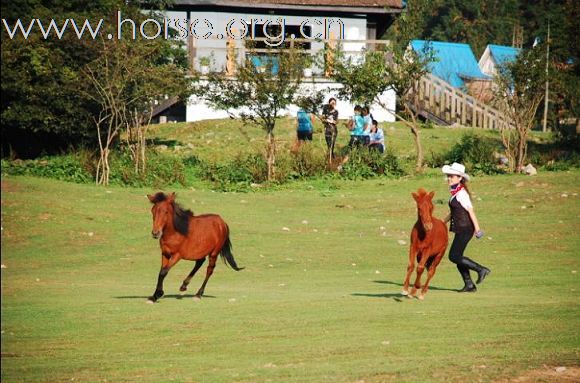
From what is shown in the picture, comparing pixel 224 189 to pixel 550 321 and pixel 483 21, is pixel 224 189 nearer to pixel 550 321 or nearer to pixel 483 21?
pixel 550 321

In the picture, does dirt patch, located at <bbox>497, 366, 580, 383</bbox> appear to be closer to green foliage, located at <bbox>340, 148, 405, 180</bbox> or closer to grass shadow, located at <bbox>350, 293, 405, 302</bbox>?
grass shadow, located at <bbox>350, 293, 405, 302</bbox>

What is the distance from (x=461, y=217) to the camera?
57.3ft

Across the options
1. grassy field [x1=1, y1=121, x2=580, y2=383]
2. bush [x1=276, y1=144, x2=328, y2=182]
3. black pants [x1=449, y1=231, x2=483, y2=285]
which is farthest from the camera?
bush [x1=276, y1=144, x2=328, y2=182]

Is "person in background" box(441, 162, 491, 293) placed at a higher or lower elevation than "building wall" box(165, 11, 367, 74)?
lower

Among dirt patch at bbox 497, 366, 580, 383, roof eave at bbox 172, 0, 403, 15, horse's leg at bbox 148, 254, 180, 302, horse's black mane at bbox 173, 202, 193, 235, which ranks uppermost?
roof eave at bbox 172, 0, 403, 15

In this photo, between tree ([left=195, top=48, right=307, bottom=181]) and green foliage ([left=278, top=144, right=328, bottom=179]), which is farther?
green foliage ([left=278, top=144, right=328, bottom=179])

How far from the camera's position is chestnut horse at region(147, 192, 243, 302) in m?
15.6

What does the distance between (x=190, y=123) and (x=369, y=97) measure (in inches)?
428

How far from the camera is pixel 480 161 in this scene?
118 feet

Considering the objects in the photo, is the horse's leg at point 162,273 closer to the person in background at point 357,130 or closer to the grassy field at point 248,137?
the grassy field at point 248,137

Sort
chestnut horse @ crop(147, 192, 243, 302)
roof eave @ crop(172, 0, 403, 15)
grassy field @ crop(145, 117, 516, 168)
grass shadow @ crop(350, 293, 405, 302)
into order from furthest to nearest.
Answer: roof eave @ crop(172, 0, 403, 15), grassy field @ crop(145, 117, 516, 168), grass shadow @ crop(350, 293, 405, 302), chestnut horse @ crop(147, 192, 243, 302)

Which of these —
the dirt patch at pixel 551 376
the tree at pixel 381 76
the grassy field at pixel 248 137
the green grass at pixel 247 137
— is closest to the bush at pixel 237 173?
the grassy field at pixel 248 137

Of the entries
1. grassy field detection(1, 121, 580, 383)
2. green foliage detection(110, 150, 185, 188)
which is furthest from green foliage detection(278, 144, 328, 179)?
green foliage detection(110, 150, 185, 188)

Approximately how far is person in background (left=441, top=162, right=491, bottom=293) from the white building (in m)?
28.0
